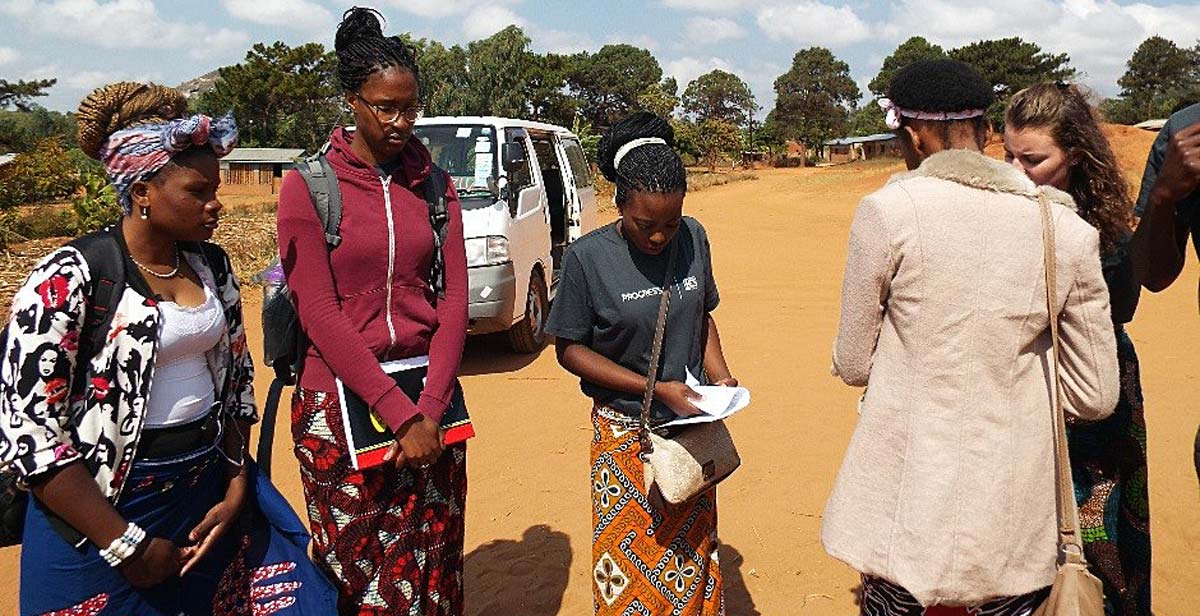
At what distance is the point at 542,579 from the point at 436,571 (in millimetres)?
1377

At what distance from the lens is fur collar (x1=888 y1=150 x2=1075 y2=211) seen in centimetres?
186

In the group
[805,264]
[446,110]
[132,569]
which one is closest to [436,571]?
[132,569]

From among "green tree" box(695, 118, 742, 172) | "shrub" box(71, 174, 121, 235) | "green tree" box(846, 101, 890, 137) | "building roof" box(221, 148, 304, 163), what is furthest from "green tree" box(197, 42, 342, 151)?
"green tree" box(846, 101, 890, 137)

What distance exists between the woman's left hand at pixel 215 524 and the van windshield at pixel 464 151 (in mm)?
5212

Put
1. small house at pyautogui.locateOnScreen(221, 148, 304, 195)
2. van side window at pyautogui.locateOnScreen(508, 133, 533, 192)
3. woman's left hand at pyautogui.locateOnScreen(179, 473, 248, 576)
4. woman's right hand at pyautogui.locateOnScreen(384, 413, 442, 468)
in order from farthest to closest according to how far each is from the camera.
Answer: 1. small house at pyautogui.locateOnScreen(221, 148, 304, 195)
2. van side window at pyautogui.locateOnScreen(508, 133, 533, 192)
3. woman's right hand at pyautogui.locateOnScreen(384, 413, 442, 468)
4. woman's left hand at pyautogui.locateOnScreen(179, 473, 248, 576)

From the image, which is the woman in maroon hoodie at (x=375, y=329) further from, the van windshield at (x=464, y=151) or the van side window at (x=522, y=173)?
the van side window at (x=522, y=173)

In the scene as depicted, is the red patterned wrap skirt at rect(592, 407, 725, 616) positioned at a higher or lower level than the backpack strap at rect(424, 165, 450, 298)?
lower

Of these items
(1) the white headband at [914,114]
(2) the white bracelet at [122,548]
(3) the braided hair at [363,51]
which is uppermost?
(3) the braided hair at [363,51]

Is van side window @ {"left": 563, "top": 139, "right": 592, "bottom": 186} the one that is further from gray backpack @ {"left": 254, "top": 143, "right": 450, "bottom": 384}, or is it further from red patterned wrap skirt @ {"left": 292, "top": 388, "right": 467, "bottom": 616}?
red patterned wrap skirt @ {"left": 292, "top": 388, "right": 467, "bottom": 616}

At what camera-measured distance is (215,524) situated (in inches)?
91.1

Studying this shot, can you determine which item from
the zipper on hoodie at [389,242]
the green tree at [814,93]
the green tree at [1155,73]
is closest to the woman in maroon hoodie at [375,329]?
the zipper on hoodie at [389,242]

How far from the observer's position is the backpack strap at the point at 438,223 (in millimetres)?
2727

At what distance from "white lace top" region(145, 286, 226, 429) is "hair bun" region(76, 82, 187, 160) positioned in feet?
1.50

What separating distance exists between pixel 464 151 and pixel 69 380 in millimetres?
5892
